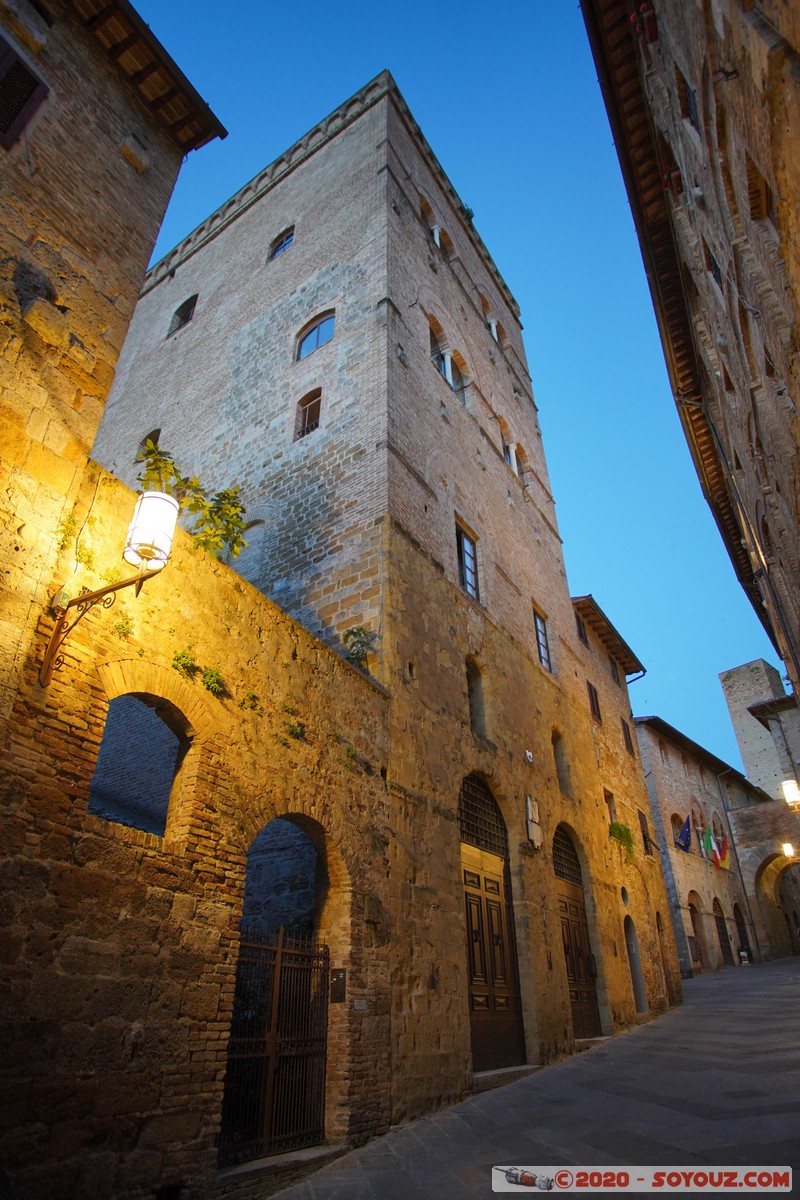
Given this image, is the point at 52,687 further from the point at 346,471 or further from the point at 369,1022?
the point at 346,471

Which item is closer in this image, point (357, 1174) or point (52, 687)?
point (52, 687)

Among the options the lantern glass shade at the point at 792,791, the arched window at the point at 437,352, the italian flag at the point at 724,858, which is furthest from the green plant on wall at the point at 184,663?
the italian flag at the point at 724,858

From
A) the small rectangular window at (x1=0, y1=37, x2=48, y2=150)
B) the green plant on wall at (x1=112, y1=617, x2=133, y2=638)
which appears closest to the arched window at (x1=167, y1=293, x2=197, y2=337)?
the small rectangular window at (x1=0, y1=37, x2=48, y2=150)

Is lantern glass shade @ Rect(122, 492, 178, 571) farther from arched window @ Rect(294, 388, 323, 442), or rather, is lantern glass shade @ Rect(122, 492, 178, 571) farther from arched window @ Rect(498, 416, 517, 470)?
arched window @ Rect(498, 416, 517, 470)

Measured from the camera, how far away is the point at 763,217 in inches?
177

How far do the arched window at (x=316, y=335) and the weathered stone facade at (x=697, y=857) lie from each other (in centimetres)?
1684

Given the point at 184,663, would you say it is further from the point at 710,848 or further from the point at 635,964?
the point at 710,848

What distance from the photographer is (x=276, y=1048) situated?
16.6 feet

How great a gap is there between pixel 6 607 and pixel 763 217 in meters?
5.45

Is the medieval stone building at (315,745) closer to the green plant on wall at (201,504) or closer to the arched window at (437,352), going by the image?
the arched window at (437,352)

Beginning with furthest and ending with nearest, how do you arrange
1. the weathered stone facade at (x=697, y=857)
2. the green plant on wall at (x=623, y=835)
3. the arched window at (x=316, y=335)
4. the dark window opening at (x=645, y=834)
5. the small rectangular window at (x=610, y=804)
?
the weathered stone facade at (x=697, y=857) → the dark window opening at (x=645, y=834) → the small rectangular window at (x=610, y=804) → the green plant on wall at (x=623, y=835) → the arched window at (x=316, y=335)

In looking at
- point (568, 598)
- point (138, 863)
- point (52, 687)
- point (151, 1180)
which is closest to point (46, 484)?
point (52, 687)

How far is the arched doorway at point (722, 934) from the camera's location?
23469 mm

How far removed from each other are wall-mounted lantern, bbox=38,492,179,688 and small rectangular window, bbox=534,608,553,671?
9.98m
